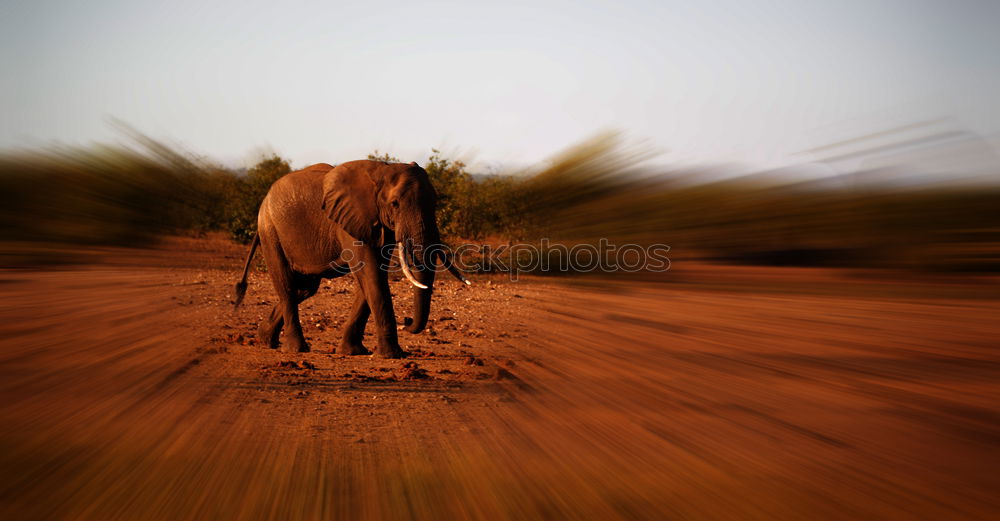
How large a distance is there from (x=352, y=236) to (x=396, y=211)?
1.84 feet

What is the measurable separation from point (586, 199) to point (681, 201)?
2145mm

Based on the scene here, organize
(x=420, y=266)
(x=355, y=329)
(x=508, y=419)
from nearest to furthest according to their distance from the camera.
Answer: (x=508, y=419) < (x=420, y=266) < (x=355, y=329)

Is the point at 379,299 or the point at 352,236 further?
the point at 352,236

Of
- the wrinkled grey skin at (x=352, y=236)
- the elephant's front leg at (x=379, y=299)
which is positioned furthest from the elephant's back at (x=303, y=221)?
the elephant's front leg at (x=379, y=299)

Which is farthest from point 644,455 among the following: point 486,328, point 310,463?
point 486,328

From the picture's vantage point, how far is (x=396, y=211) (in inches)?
297

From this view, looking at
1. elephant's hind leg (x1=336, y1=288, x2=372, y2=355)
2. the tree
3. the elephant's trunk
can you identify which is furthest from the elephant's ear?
the tree

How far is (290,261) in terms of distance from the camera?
854 cm

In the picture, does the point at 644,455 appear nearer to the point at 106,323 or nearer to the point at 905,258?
the point at 106,323

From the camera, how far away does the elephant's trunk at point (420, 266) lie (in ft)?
24.6

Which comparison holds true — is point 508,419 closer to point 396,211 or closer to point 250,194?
point 396,211

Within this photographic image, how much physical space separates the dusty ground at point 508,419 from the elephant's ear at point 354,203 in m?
1.25

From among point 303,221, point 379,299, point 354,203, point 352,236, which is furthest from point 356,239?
point 303,221

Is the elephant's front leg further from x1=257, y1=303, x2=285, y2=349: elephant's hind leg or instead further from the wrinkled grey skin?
x1=257, y1=303, x2=285, y2=349: elephant's hind leg
